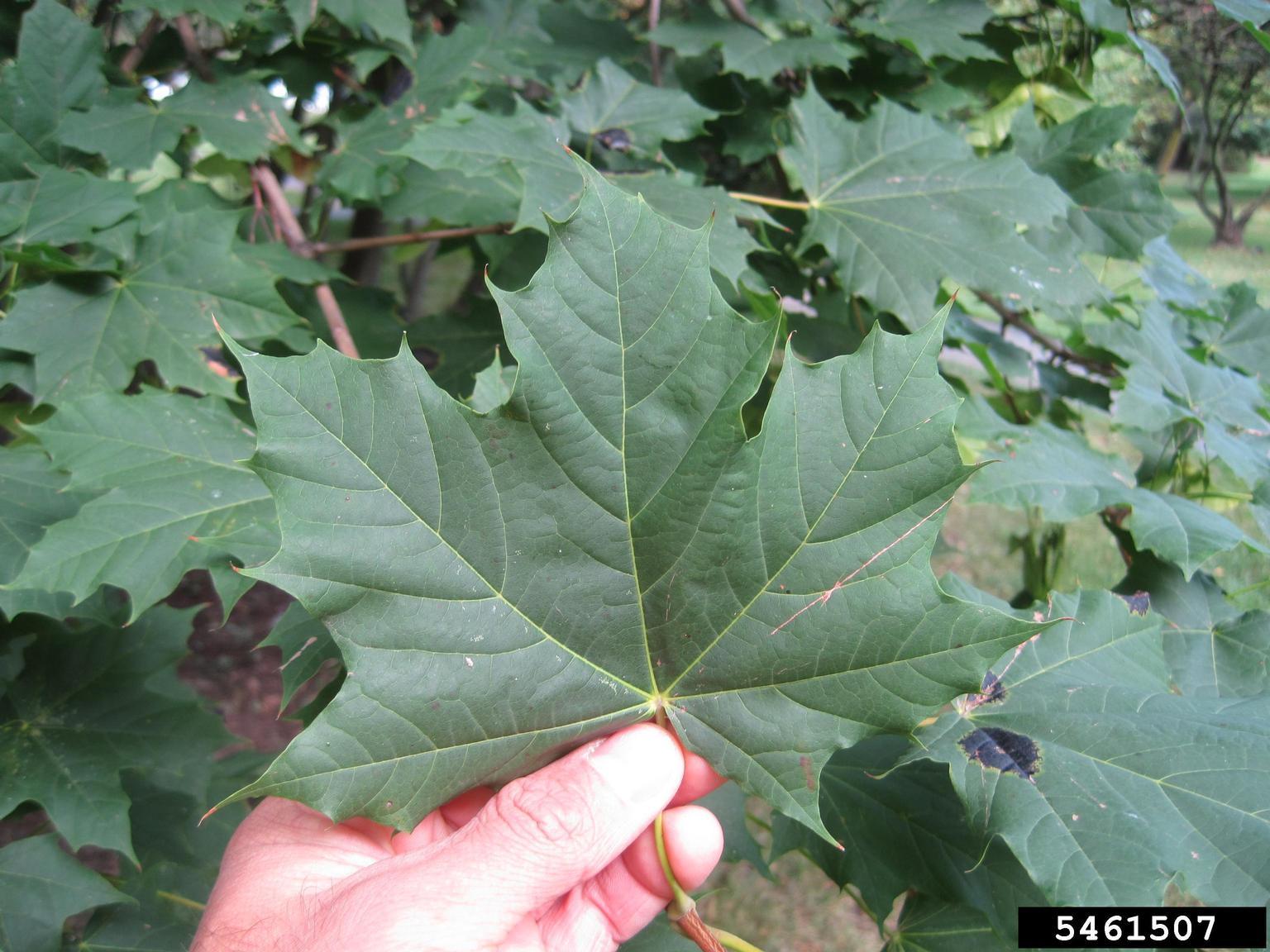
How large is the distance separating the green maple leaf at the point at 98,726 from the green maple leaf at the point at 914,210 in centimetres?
163

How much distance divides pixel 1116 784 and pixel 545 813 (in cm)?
71

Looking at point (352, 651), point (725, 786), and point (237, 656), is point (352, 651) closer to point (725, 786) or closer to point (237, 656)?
point (725, 786)

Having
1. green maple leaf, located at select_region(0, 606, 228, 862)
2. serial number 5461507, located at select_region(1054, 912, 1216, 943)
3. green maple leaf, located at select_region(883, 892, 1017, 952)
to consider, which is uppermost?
serial number 5461507, located at select_region(1054, 912, 1216, 943)

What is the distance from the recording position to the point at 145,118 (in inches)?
79.3

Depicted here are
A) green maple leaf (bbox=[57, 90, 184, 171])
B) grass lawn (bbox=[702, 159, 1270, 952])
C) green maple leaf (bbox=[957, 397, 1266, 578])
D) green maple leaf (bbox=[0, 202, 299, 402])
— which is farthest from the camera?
grass lawn (bbox=[702, 159, 1270, 952])

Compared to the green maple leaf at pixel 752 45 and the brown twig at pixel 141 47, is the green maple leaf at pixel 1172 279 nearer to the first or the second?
the green maple leaf at pixel 752 45

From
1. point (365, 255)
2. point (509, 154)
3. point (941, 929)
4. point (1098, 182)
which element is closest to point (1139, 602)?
point (941, 929)

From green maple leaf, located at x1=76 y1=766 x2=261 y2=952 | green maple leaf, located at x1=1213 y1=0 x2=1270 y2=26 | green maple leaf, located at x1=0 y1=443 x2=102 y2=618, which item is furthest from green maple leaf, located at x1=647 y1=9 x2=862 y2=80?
green maple leaf, located at x1=76 y1=766 x2=261 y2=952

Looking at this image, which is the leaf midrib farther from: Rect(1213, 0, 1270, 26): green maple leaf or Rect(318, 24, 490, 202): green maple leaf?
Rect(318, 24, 490, 202): green maple leaf

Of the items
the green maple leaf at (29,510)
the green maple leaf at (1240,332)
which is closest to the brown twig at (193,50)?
the green maple leaf at (29,510)

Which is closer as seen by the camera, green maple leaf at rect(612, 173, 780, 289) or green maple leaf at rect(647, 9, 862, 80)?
green maple leaf at rect(612, 173, 780, 289)

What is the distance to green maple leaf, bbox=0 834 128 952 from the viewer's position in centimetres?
136

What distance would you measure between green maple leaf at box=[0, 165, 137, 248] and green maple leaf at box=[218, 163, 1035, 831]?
3.93 ft

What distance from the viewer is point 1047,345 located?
2.35 metres
